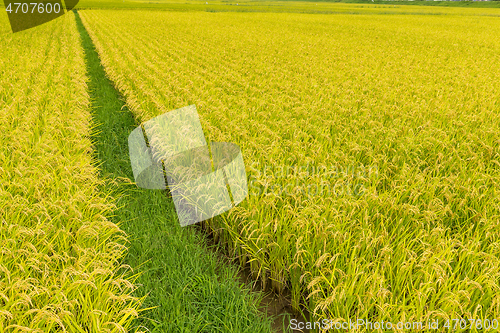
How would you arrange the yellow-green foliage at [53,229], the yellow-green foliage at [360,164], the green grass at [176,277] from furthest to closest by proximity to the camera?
the green grass at [176,277]
the yellow-green foliage at [360,164]
the yellow-green foliage at [53,229]

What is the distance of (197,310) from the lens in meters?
2.52

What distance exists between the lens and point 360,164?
411cm

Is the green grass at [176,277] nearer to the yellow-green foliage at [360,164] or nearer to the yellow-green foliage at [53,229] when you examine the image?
the yellow-green foliage at [53,229]

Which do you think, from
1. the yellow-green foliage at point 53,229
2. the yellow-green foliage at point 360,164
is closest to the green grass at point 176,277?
the yellow-green foliage at point 53,229

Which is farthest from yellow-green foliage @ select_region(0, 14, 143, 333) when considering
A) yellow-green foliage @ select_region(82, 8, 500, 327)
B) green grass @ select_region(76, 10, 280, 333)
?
yellow-green foliage @ select_region(82, 8, 500, 327)

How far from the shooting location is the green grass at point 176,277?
7.70 feet

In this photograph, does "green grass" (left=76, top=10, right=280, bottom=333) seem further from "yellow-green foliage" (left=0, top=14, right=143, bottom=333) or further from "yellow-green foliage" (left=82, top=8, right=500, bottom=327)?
"yellow-green foliage" (left=82, top=8, right=500, bottom=327)

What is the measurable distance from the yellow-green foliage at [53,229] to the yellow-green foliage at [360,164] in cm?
114

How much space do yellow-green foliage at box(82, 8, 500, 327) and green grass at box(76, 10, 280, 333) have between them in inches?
12.8

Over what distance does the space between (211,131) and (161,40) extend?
13.5m

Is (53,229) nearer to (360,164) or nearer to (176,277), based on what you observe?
(176,277)

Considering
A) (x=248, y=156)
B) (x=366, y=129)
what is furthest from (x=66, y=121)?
(x=366, y=129)

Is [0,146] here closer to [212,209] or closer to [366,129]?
[212,209]

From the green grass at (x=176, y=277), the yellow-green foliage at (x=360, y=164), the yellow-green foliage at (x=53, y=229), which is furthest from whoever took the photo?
the green grass at (x=176, y=277)
